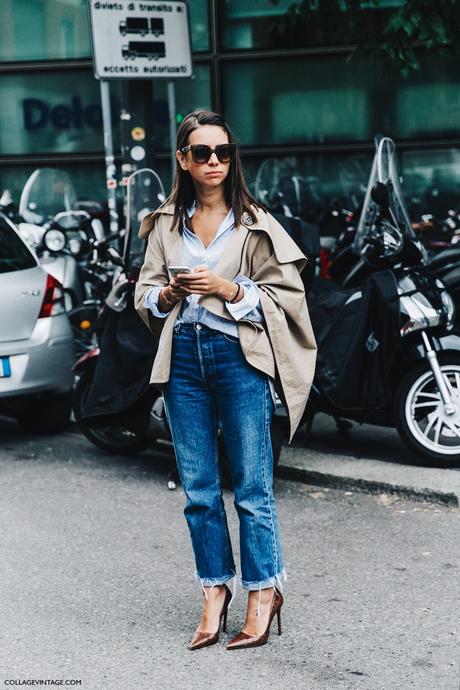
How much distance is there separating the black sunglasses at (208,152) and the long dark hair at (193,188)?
0.05m

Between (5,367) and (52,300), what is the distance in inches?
24.4

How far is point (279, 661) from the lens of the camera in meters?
4.07

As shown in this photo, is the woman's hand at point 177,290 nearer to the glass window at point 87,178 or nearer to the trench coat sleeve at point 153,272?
the trench coat sleeve at point 153,272

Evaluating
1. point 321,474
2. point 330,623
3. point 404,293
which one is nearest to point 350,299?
point 404,293

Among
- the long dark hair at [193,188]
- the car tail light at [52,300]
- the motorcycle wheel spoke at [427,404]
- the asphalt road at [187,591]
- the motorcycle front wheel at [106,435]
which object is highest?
the long dark hair at [193,188]

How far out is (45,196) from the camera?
11188 mm

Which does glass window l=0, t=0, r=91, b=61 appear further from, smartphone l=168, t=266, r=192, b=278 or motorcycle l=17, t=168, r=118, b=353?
smartphone l=168, t=266, r=192, b=278

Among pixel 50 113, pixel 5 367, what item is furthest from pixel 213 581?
pixel 50 113

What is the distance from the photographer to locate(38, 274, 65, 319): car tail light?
299 inches

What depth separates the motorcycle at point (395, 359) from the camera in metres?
6.28

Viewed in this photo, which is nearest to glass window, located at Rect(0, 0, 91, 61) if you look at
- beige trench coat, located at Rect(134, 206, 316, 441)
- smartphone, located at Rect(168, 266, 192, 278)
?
beige trench coat, located at Rect(134, 206, 316, 441)

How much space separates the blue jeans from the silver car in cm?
333

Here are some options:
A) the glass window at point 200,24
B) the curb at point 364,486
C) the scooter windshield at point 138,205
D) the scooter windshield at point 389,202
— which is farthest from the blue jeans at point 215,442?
the glass window at point 200,24

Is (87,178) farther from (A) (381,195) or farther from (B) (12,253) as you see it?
(A) (381,195)
